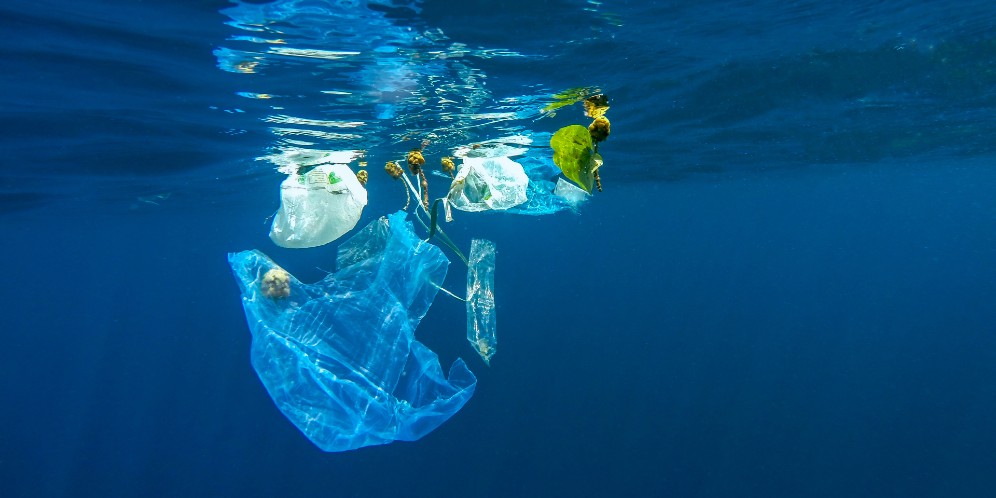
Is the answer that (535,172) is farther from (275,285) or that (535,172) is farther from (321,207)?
(275,285)

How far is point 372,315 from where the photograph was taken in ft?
14.4

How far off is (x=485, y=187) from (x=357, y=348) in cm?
202

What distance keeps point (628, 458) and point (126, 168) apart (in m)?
33.6

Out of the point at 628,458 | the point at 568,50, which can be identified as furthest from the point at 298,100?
the point at 628,458

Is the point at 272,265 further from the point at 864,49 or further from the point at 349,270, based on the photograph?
the point at 864,49

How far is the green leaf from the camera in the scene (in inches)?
94.3

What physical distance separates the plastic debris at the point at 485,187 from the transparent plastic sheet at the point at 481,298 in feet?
1.59

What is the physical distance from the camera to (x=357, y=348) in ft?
14.1

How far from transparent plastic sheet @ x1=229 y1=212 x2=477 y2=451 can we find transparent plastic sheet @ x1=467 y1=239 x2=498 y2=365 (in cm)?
28

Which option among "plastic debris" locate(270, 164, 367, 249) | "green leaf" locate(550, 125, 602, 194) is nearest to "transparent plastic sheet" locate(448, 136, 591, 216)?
"plastic debris" locate(270, 164, 367, 249)

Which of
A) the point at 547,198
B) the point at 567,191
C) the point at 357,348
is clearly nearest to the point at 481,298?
the point at 357,348

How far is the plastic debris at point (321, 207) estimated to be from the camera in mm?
4984

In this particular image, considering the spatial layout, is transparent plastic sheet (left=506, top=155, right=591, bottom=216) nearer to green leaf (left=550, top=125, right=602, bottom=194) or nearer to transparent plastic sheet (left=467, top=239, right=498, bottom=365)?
transparent plastic sheet (left=467, top=239, right=498, bottom=365)

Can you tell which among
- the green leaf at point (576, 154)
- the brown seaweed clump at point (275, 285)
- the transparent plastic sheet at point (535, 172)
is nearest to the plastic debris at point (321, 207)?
the brown seaweed clump at point (275, 285)
